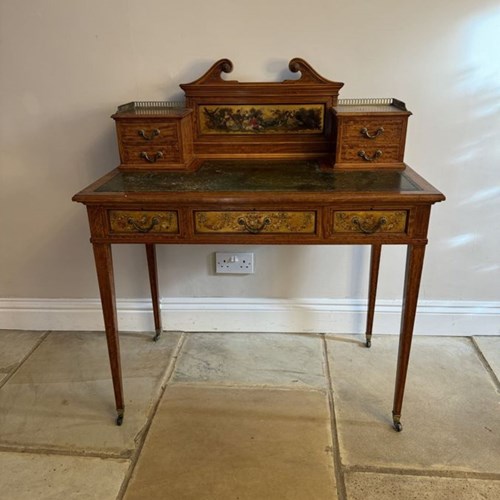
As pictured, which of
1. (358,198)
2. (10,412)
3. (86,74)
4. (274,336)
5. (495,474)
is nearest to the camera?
(358,198)

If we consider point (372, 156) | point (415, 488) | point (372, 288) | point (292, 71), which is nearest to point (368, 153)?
point (372, 156)

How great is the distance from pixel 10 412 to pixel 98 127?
111cm

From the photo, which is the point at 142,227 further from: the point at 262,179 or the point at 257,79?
the point at 257,79

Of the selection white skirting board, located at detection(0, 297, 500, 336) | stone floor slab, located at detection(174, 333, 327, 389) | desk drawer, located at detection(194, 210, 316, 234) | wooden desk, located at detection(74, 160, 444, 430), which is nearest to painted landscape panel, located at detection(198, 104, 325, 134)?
wooden desk, located at detection(74, 160, 444, 430)

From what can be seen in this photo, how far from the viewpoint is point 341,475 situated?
1.39m

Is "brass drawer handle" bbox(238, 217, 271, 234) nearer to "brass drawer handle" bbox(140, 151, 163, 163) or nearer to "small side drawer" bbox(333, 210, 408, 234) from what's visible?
"small side drawer" bbox(333, 210, 408, 234)

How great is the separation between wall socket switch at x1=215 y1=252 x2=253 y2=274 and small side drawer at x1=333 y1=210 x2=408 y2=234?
2.38 feet

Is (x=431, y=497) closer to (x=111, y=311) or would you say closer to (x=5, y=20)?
(x=111, y=311)

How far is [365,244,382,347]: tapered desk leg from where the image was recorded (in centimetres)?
191

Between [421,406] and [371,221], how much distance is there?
770 millimetres

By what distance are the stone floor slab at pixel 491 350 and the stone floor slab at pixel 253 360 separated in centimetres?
67

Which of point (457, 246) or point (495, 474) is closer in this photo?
point (495, 474)

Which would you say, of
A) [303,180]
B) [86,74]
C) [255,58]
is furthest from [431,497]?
[86,74]

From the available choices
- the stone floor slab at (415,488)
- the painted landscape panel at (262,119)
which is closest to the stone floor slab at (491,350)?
the stone floor slab at (415,488)
